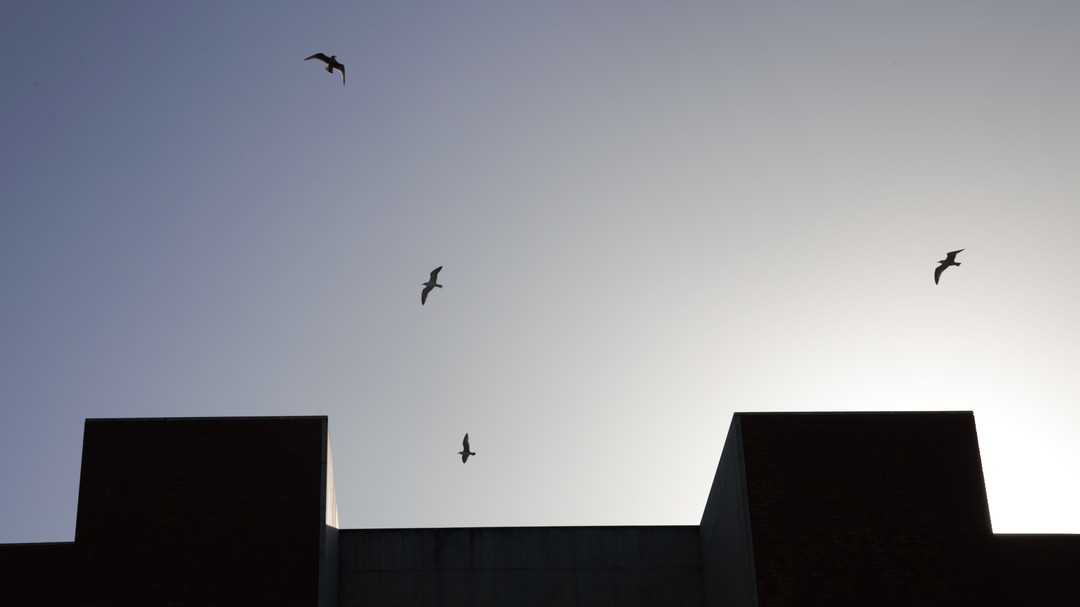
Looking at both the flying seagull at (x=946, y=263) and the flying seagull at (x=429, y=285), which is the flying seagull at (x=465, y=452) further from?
the flying seagull at (x=946, y=263)

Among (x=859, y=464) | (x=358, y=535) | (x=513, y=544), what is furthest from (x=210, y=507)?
(x=859, y=464)

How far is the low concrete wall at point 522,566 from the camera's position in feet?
84.8

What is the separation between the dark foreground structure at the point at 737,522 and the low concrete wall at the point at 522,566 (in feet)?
10.7

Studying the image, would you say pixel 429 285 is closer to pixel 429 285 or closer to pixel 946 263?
pixel 429 285

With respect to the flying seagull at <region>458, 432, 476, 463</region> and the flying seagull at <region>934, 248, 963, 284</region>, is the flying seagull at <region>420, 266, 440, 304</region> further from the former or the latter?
the flying seagull at <region>934, 248, 963, 284</region>

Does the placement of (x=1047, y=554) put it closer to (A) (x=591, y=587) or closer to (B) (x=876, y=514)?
(B) (x=876, y=514)

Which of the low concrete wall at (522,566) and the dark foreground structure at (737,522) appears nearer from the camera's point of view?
the dark foreground structure at (737,522)

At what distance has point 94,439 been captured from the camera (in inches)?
858

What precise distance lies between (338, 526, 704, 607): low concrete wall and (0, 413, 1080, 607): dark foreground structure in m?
3.27

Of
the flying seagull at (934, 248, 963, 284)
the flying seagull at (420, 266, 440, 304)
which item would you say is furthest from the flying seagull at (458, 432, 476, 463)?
the flying seagull at (934, 248, 963, 284)

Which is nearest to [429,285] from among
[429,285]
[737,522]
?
[429,285]

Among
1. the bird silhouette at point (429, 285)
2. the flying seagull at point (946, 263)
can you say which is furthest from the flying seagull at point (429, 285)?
the flying seagull at point (946, 263)

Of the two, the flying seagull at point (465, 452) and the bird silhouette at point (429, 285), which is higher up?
the bird silhouette at point (429, 285)

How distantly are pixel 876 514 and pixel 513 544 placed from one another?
8.15 m
